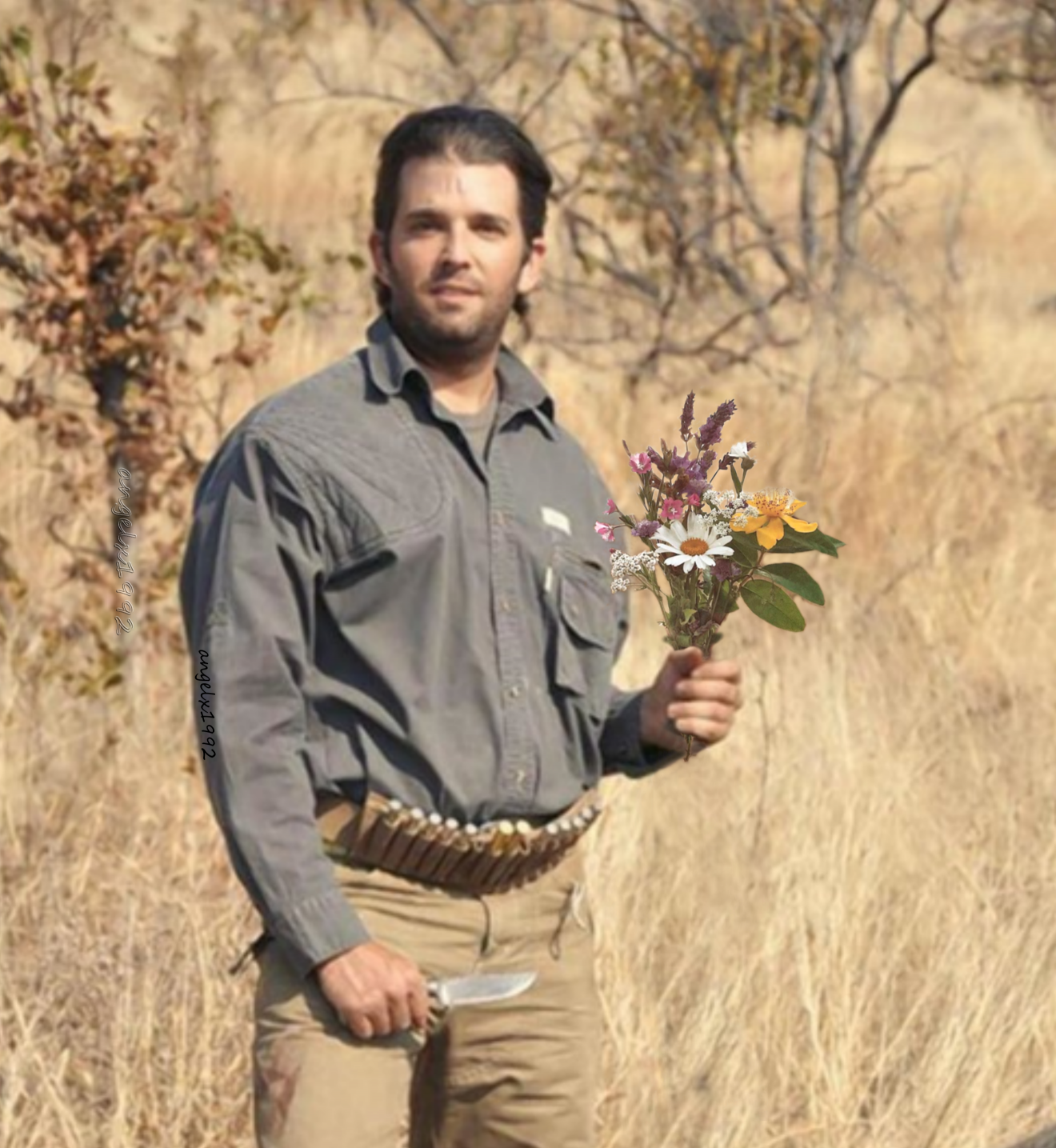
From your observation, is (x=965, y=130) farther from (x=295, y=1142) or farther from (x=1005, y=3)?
(x=295, y=1142)

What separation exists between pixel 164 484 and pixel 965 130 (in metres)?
21.5

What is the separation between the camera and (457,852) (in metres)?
2.96

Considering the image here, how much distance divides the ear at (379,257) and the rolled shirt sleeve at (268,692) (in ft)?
1.36

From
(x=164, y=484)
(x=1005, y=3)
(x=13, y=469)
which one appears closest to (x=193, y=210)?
→ (x=164, y=484)

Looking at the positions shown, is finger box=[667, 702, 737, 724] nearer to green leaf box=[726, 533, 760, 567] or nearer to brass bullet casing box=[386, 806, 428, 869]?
brass bullet casing box=[386, 806, 428, 869]

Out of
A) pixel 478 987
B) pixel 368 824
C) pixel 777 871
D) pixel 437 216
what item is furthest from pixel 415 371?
pixel 777 871

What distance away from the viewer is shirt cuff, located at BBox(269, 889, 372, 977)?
2.79 metres

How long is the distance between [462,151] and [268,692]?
83cm

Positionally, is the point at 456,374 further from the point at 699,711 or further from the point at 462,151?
the point at 699,711

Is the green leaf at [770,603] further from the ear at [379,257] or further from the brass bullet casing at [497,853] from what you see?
the ear at [379,257]

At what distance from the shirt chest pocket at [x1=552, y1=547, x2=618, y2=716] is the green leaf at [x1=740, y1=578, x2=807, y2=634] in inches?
24.6

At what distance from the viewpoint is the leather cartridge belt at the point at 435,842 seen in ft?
9.52

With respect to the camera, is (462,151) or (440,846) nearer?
(440,846)

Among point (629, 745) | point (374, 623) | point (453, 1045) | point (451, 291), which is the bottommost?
point (453, 1045)
